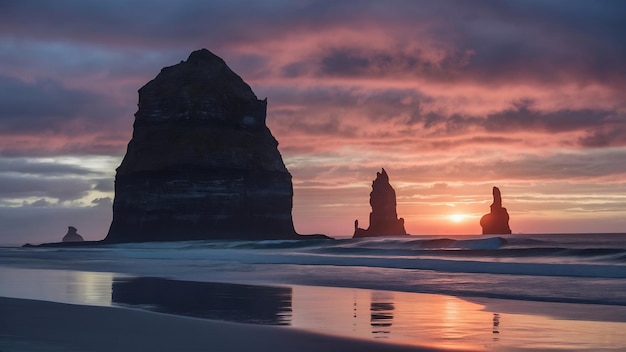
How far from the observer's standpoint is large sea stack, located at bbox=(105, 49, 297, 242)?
85000mm

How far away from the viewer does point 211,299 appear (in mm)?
18016

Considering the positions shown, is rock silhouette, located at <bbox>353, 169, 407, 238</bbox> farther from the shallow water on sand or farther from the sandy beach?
the sandy beach

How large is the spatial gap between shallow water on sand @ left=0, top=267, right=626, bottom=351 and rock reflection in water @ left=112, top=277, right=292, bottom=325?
0.02 meters

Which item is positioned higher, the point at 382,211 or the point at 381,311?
the point at 382,211

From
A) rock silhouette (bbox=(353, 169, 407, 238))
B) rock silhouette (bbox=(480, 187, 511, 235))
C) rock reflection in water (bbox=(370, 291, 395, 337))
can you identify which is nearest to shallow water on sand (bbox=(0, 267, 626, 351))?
rock reflection in water (bbox=(370, 291, 395, 337))

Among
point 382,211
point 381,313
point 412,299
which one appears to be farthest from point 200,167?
point 381,313

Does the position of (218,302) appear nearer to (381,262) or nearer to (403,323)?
(403,323)

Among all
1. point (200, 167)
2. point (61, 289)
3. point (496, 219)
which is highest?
point (200, 167)

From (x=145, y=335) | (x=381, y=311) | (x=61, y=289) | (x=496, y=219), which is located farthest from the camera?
(x=496, y=219)

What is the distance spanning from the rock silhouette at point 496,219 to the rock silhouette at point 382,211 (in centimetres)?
1721

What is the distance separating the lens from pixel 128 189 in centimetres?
8894

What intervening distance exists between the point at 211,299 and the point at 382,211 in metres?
127

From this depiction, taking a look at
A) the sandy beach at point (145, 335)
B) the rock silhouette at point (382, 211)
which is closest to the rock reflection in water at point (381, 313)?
the sandy beach at point (145, 335)

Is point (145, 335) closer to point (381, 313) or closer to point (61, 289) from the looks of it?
point (381, 313)
